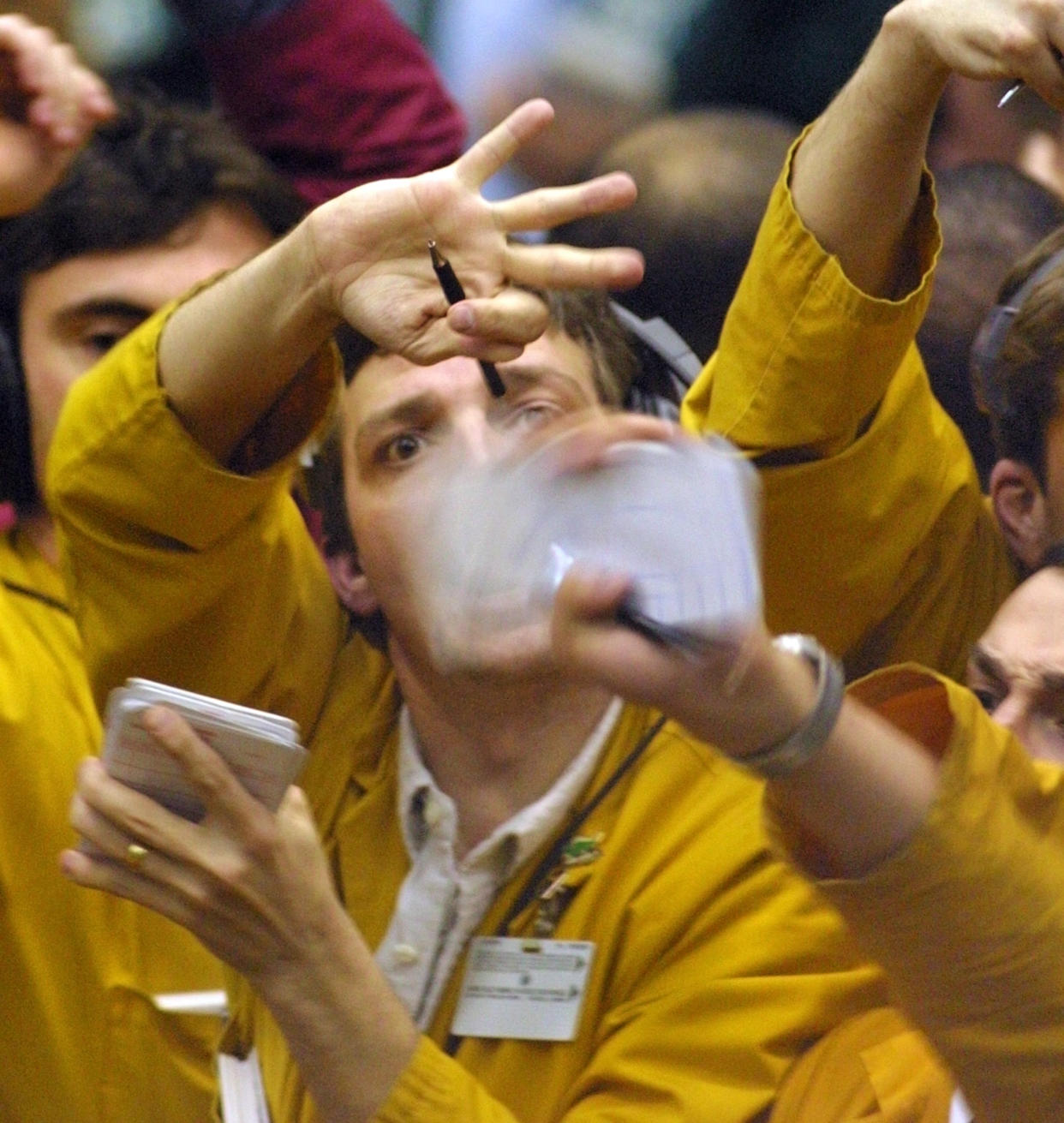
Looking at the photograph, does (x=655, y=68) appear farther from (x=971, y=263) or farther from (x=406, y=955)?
(x=406, y=955)

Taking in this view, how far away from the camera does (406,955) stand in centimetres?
158

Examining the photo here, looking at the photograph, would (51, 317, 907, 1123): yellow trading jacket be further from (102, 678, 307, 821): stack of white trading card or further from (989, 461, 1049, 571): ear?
(989, 461, 1049, 571): ear

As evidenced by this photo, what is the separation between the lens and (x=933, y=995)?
1.08m

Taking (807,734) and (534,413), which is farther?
(534,413)

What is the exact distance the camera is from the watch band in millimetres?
1018

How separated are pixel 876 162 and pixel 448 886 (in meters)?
0.65

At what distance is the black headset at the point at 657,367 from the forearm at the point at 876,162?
30 cm

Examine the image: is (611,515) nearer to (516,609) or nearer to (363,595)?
(516,609)

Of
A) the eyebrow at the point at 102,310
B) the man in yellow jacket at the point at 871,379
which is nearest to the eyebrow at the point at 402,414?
the man in yellow jacket at the point at 871,379

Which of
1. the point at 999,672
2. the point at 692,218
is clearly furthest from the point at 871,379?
the point at 692,218

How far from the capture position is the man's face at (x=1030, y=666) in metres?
1.37

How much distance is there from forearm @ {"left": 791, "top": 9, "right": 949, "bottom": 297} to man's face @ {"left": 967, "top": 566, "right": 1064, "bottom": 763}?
240 mm

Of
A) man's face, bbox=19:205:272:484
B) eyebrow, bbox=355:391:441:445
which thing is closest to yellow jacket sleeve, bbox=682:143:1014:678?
eyebrow, bbox=355:391:441:445

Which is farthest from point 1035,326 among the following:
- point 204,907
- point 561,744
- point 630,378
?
point 204,907
